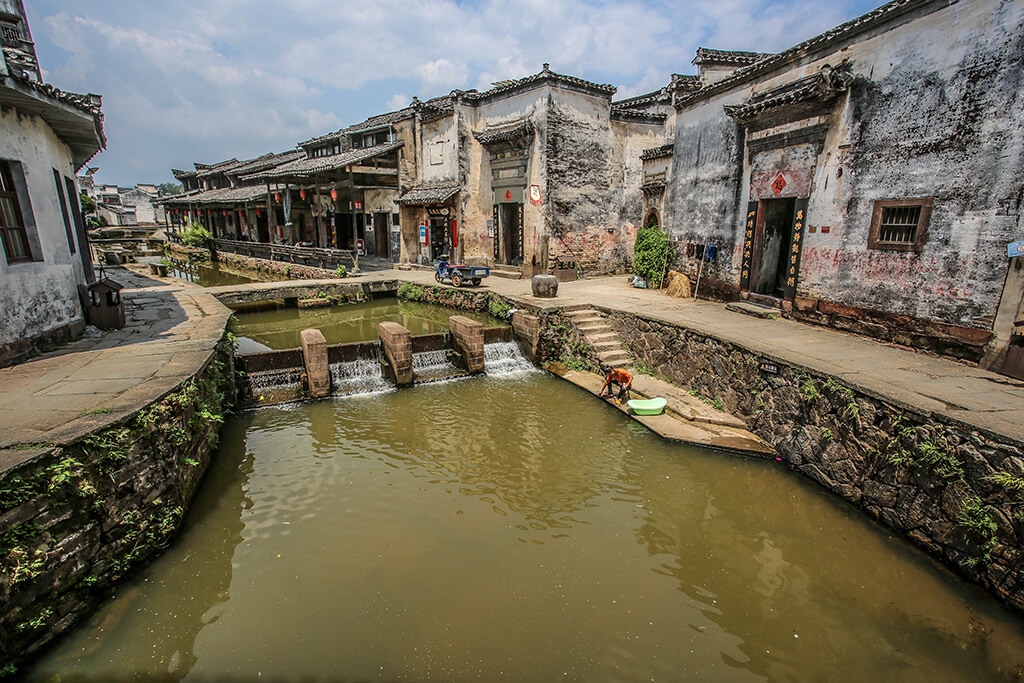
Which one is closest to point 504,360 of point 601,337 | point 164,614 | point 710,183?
point 601,337

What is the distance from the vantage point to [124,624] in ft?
15.1

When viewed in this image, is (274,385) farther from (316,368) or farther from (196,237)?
(196,237)

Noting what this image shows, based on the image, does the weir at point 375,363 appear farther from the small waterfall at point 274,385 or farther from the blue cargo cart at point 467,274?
the blue cargo cart at point 467,274

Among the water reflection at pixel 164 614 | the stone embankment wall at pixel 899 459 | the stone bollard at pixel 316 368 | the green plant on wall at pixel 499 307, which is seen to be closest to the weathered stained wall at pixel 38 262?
the stone bollard at pixel 316 368

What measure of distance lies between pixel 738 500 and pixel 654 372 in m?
4.54

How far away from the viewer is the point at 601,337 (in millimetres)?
11984

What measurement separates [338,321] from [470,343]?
6988 millimetres

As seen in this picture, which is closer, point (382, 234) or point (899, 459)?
point (899, 459)

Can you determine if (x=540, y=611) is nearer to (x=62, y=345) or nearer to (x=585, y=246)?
(x=62, y=345)

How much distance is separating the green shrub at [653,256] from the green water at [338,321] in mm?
5621

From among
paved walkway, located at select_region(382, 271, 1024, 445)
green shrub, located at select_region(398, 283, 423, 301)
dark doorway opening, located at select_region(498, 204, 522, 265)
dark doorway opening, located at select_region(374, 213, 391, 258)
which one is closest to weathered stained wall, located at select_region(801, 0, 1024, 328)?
paved walkway, located at select_region(382, 271, 1024, 445)

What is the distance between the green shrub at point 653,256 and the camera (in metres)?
15.8

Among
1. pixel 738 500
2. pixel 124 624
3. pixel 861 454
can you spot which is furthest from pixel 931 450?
pixel 124 624

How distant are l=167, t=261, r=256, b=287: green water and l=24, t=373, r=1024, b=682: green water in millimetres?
18839
